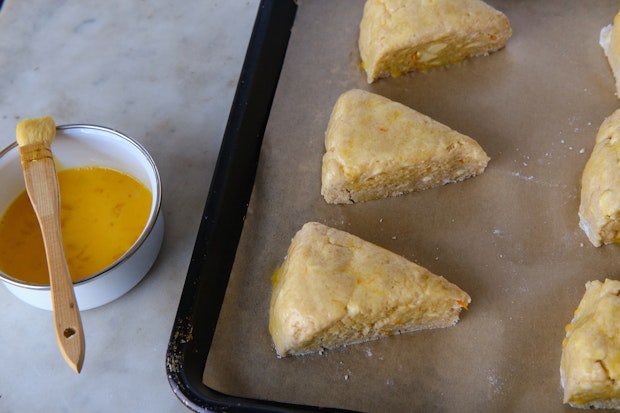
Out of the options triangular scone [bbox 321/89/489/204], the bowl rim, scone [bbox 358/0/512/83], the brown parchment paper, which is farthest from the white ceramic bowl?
scone [bbox 358/0/512/83]

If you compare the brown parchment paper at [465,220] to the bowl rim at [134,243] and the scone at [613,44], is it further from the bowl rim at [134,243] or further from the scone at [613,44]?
the bowl rim at [134,243]

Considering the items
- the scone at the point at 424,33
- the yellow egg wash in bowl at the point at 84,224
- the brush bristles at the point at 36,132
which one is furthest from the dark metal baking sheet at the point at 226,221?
the brush bristles at the point at 36,132

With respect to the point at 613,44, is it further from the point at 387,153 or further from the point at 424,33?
the point at 387,153

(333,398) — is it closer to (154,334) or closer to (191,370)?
(191,370)

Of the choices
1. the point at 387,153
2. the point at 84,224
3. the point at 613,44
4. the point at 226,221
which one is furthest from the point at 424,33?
the point at 84,224

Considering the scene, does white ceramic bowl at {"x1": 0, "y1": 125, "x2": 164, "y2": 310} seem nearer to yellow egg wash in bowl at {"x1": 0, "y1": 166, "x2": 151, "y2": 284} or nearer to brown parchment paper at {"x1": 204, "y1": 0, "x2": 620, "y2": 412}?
yellow egg wash in bowl at {"x1": 0, "y1": 166, "x2": 151, "y2": 284}
